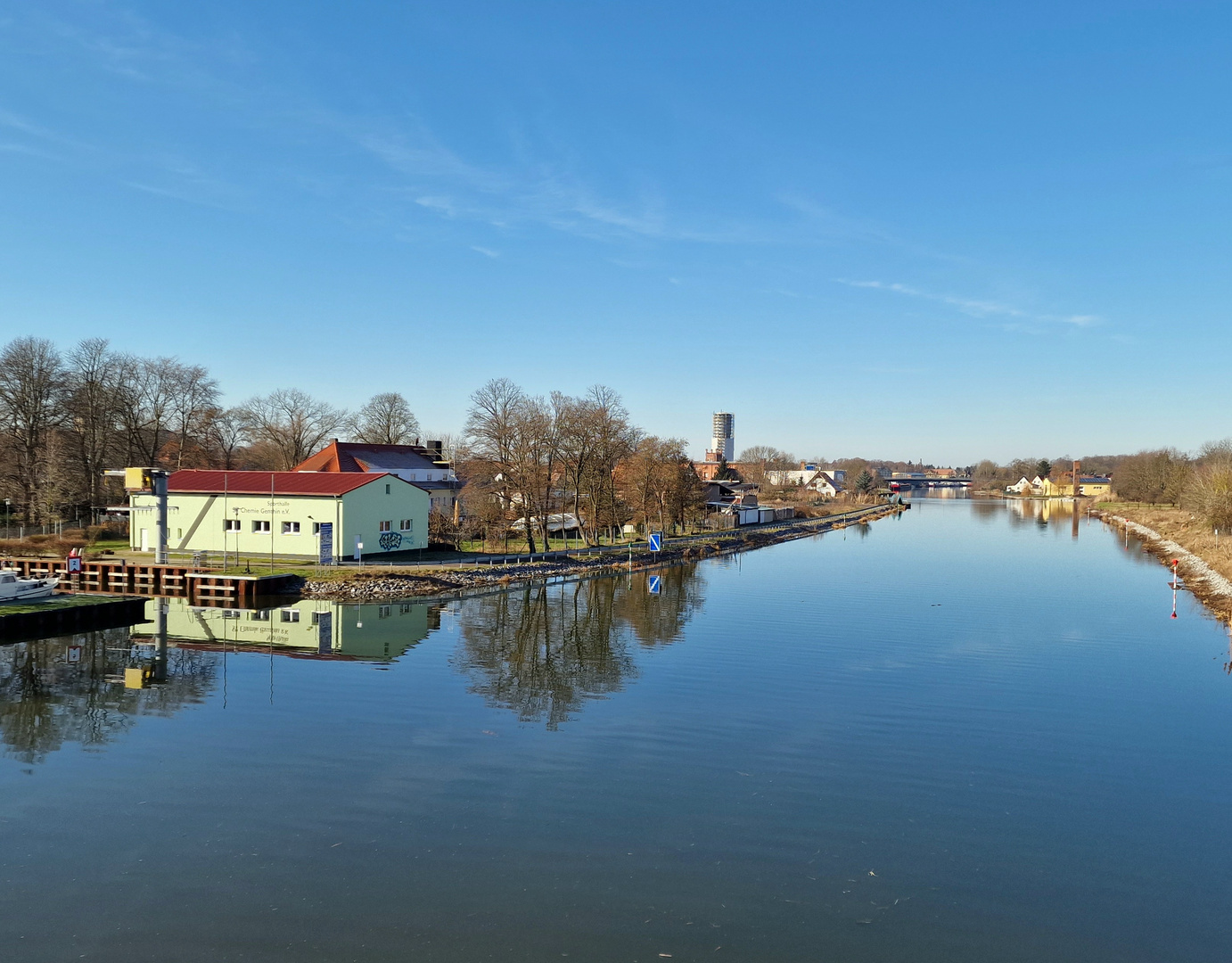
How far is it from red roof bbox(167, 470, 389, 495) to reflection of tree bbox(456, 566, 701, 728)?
8.98m

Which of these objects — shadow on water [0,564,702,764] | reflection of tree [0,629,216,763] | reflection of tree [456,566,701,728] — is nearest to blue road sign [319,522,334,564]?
shadow on water [0,564,702,764]

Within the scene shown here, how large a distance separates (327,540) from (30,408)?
1079 inches

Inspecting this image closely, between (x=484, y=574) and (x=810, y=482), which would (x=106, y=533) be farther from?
(x=810, y=482)

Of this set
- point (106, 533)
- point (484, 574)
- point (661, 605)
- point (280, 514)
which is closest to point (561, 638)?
point (661, 605)

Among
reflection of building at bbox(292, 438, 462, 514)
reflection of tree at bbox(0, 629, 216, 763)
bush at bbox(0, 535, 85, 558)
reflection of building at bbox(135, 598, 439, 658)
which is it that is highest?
reflection of building at bbox(292, 438, 462, 514)

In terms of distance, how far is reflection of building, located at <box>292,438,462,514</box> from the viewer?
60.5m

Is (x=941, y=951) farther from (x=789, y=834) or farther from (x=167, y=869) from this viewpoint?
(x=167, y=869)

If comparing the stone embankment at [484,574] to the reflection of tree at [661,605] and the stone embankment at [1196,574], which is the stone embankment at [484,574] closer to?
the reflection of tree at [661,605]

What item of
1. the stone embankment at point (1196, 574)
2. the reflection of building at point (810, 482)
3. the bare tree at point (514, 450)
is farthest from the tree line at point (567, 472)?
the reflection of building at point (810, 482)

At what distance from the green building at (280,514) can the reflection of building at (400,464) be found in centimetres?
1339

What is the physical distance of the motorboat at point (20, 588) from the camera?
94.2 ft

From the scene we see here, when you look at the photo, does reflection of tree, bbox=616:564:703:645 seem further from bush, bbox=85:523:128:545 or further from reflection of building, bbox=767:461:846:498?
reflection of building, bbox=767:461:846:498

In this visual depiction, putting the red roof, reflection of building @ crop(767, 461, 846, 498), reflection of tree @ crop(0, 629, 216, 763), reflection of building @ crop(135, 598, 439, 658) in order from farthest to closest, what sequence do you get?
1. reflection of building @ crop(767, 461, 846, 498)
2. the red roof
3. reflection of building @ crop(135, 598, 439, 658)
4. reflection of tree @ crop(0, 629, 216, 763)

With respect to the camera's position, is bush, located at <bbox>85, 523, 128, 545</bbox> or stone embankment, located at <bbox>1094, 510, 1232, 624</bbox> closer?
stone embankment, located at <bbox>1094, 510, 1232, 624</bbox>
